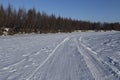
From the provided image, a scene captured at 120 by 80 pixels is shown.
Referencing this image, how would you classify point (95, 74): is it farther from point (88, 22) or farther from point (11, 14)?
point (88, 22)

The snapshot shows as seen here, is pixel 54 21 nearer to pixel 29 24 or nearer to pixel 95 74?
pixel 29 24

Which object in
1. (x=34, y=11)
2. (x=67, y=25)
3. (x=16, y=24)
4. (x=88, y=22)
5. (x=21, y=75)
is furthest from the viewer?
(x=88, y=22)

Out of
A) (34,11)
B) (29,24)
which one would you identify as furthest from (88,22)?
(29,24)

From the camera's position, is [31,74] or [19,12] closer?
[31,74]

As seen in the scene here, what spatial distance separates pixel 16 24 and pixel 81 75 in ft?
205

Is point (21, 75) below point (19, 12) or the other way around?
below

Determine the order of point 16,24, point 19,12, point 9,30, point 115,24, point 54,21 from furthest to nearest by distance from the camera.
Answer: point 115,24
point 54,21
point 19,12
point 16,24
point 9,30

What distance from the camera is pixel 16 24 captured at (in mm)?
69375

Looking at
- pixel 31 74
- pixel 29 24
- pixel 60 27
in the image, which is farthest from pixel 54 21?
pixel 31 74

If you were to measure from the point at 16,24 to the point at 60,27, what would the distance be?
37.6 metres

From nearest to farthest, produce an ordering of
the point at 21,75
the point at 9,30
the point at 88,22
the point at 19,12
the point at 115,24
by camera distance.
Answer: the point at 21,75
the point at 9,30
the point at 19,12
the point at 88,22
the point at 115,24

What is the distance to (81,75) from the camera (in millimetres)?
8953

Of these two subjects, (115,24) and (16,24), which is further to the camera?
(115,24)

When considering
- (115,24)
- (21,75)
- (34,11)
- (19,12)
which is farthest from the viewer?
(115,24)
